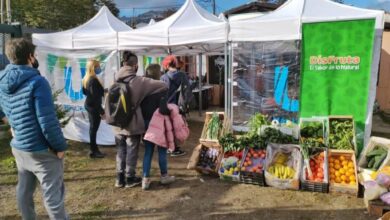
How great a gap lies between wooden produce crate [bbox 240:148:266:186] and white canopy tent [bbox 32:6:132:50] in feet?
11.6

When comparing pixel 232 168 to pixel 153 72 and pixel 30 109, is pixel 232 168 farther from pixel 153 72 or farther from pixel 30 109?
pixel 30 109

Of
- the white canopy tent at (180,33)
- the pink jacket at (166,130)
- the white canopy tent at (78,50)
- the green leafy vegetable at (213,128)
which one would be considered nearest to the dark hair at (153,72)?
the pink jacket at (166,130)

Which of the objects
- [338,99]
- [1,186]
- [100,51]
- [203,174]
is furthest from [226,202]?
[100,51]

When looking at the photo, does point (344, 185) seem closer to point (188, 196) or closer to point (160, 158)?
point (188, 196)

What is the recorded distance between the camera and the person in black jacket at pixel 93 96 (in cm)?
586

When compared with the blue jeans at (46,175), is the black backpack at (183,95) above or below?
above

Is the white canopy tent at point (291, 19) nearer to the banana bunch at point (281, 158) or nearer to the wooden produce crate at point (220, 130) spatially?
the wooden produce crate at point (220, 130)

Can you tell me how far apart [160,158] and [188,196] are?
2.07ft

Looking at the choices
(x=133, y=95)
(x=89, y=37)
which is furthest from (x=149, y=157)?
(x=89, y=37)

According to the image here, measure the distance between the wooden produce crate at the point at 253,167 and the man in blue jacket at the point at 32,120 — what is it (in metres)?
2.56

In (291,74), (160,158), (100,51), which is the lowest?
(160,158)

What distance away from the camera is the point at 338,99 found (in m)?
5.53

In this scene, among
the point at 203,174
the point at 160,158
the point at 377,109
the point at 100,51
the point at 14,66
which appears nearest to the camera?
the point at 14,66

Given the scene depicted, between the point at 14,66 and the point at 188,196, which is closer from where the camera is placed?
the point at 14,66
